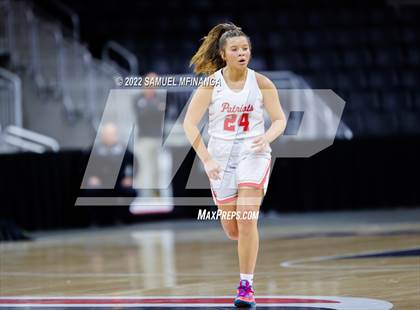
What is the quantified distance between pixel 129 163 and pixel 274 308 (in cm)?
1036

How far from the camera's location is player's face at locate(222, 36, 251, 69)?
6.48m

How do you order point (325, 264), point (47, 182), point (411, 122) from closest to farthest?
point (325, 264) → point (47, 182) → point (411, 122)

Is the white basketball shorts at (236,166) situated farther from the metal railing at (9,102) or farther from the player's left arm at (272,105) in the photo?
the metal railing at (9,102)

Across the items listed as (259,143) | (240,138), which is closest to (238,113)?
(240,138)

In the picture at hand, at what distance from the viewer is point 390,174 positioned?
1762cm

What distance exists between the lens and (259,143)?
638cm

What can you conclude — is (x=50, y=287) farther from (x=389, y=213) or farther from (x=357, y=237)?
(x=389, y=213)

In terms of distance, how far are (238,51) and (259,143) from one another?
23.8 inches

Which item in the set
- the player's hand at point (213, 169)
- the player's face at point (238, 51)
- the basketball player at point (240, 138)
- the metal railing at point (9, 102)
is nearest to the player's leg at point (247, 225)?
the basketball player at point (240, 138)

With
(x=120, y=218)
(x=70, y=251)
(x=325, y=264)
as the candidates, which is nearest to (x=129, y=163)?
(x=120, y=218)

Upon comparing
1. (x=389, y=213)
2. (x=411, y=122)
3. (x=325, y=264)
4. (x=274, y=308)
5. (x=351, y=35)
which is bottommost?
(x=274, y=308)

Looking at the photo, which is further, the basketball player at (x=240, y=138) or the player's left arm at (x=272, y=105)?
the player's left arm at (x=272, y=105)

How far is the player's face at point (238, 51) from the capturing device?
648cm

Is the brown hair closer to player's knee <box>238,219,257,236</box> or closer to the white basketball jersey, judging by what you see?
the white basketball jersey
